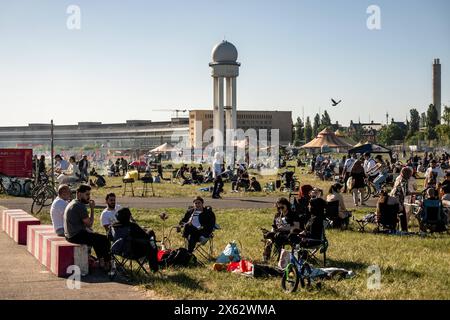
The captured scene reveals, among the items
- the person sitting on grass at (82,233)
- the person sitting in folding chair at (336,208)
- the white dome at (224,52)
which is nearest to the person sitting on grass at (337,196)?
the person sitting in folding chair at (336,208)

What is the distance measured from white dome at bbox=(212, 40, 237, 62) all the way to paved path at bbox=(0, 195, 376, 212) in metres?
126

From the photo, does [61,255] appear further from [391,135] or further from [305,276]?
[391,135]

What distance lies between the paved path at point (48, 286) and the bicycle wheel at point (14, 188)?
53.9ft

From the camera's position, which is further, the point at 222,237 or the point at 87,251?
the point at 222,237

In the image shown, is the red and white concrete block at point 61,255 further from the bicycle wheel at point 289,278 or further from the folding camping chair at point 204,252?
the bicycle wheel at point 289,278

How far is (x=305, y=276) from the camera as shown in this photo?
991 cm

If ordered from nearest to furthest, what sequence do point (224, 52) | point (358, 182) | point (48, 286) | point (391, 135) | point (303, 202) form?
point (48, 286), point (303, 202), point (358, 182), point (224, 52), point (391, 135)

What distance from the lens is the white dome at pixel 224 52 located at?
495ft

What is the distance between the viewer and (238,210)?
21.9 meters

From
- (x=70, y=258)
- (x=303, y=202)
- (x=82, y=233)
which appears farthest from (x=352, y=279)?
(x=303, y=202)

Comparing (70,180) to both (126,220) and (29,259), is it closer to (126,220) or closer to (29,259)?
(29,259)

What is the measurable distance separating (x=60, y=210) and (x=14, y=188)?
54.4 ft
